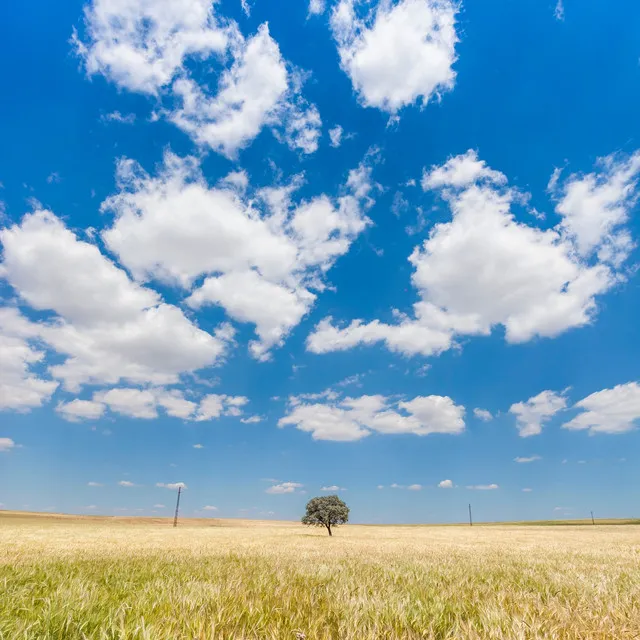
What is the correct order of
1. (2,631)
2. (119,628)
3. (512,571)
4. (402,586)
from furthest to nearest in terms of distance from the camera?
(512,571)
(402,586)
(119,628)
(2,631)

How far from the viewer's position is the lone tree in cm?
5828

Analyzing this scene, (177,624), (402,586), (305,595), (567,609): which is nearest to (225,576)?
(305,595)

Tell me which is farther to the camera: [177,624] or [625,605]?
[625,605]

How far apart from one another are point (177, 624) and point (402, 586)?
145 inches

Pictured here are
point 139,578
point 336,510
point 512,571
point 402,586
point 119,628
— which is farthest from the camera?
point 336,510

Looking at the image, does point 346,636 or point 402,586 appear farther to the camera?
point 402,586

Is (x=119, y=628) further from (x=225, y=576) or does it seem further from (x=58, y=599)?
(x=225, y=576)

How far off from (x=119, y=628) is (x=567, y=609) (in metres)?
4.70

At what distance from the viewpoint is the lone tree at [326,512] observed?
191 feet

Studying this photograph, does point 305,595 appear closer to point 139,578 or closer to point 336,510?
point 139,578

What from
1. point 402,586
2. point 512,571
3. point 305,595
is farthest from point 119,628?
point 512,571

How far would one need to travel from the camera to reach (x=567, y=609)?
4469 mm

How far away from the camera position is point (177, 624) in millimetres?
3496

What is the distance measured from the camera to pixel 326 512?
58.3m
